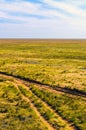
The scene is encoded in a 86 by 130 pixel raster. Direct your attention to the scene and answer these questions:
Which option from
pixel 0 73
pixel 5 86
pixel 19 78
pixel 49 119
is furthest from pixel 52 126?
pixel 0 73

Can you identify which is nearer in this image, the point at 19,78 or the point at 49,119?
the point at 49,119

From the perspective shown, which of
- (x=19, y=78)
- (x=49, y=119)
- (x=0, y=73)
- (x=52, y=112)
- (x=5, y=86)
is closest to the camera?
(x=49, y=119)

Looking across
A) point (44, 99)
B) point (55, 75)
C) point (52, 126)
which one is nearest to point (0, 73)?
point (55, 75)

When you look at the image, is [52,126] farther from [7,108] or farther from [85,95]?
[85,95]

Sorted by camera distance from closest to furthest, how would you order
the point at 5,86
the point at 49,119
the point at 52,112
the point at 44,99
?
1. the point at 49,119
2. the point at 52,112
3. the point at 44,99
4. the point at 5,86

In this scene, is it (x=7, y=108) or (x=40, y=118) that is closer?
(x=40, y=118)

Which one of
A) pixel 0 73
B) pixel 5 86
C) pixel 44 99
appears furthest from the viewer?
pixel 0 73

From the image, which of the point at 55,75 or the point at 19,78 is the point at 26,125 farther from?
the point at 55,75

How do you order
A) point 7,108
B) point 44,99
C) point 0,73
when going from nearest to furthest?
1. point 7,108
2. point 44,99
3. point 0,73
